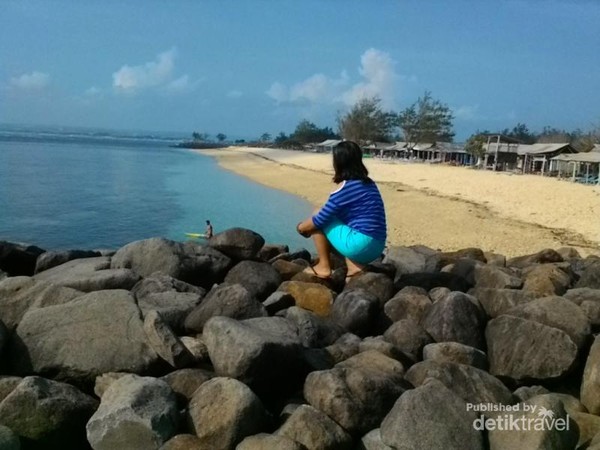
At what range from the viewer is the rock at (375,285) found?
5.40m

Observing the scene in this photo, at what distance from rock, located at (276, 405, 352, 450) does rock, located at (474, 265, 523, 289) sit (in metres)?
2.73

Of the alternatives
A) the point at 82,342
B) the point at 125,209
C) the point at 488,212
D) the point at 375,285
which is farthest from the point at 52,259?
the point at 488,212

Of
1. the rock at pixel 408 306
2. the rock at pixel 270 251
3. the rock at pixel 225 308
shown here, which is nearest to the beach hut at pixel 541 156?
the rock at pixel 270 251

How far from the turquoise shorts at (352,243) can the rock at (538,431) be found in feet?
7.61

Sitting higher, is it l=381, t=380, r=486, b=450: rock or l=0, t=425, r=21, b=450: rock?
l=381, t=380, r=486, b=450: rock

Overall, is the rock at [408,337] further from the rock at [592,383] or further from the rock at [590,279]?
the rock at [590,279]

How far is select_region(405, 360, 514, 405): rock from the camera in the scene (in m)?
3.74

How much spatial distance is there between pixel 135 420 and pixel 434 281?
10.8 ft

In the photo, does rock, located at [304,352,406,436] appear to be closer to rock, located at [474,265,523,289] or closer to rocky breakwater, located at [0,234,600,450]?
rocky breakwater, located at [0,234,600,450]

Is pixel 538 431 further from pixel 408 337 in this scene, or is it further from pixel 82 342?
pixel 82 342

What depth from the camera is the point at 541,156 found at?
146 feet

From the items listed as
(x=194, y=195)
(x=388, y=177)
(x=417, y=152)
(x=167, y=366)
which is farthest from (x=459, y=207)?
(x=417, y=152)

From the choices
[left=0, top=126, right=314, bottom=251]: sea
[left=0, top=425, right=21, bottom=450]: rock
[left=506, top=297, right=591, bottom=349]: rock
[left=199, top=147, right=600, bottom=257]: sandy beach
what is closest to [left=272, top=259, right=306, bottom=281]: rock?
[left=506, top=297, right=591, bottom=349]: rock

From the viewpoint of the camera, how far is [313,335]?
15.1ft
